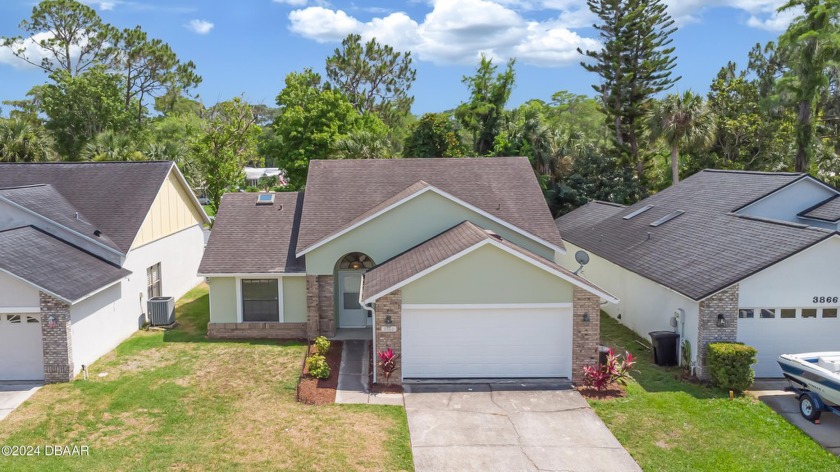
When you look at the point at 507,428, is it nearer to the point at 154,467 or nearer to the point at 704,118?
the point at 154,467

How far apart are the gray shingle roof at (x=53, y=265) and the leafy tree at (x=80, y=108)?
3561 centimetres

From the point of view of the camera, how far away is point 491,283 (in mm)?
14766

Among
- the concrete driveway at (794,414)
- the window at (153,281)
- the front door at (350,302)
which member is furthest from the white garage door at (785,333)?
the window at (153,281)

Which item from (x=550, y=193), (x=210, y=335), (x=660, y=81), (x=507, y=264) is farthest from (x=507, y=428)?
(x=660, y=81)

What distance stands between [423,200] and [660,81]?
Result: 26389mm

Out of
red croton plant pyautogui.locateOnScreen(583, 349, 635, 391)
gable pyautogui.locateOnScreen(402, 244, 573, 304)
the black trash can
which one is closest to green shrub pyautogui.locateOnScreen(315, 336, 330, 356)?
gable pyautogui.locateOnScreen(402, 244, 573, 304)

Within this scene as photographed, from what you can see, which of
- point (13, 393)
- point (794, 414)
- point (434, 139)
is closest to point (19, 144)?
point (13, 393)

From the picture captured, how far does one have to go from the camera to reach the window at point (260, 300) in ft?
Result: 62.6

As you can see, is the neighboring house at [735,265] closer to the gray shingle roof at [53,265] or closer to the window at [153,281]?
the gray shingle roof at [53,265]

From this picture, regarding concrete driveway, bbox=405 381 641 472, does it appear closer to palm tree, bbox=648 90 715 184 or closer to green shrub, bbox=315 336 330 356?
green shrub, bbox=315 336 330 356

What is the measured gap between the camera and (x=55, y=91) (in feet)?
157

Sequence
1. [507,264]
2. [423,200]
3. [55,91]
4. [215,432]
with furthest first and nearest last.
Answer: [55,91] → [423,200] → [507,264] → [215,432]

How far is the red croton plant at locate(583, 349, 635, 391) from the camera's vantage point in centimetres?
1427

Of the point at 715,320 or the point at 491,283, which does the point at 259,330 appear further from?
the point at 715,320
